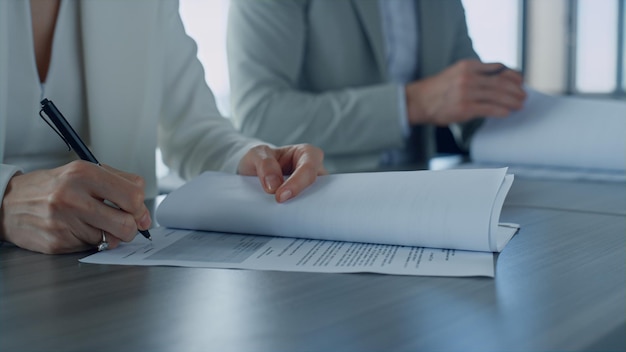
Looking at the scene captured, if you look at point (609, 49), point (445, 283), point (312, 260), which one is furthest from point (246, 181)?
point (609, 49)

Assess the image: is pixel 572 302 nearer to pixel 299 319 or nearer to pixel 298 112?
pixel 299 319

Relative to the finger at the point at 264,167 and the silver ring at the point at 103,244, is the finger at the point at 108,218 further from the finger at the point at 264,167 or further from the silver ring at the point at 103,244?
the finger at the point at 264,167

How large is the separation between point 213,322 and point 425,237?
282mm

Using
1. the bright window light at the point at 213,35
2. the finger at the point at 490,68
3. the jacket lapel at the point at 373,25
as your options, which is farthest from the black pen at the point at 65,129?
the bright window light at the point at 213,35

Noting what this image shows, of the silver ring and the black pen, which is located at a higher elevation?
the black pen

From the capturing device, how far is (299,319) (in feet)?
1.63

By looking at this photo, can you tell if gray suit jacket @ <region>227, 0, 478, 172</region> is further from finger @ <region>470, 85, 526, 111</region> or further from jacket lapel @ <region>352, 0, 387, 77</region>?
finger @ <region>470, 85, 526, 111</region>

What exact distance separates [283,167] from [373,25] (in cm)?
97

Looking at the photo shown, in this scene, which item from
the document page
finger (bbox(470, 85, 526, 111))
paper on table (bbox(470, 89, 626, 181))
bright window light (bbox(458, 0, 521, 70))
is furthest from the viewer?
bright window light (bbox(458, 0, 521, 70))

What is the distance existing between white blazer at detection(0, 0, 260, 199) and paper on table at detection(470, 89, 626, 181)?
0.57 metres

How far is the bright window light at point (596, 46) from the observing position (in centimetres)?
519

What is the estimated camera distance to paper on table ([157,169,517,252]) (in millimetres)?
695

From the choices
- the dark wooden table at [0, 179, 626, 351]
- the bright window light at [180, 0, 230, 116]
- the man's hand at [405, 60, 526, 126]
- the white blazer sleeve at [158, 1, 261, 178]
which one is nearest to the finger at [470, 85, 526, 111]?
the man's hand at [405, 60, 526, 126]

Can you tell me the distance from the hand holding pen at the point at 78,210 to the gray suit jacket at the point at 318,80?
0.99m
